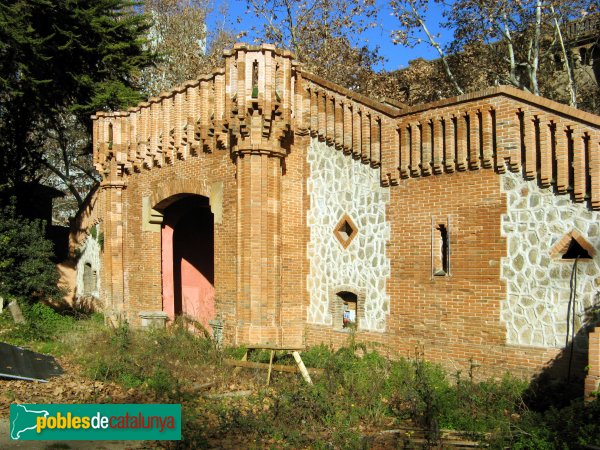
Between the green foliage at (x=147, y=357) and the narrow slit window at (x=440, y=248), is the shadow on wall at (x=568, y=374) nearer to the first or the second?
the narrow slit window at (x=440, y=248)

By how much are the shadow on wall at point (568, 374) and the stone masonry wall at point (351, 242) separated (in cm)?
314

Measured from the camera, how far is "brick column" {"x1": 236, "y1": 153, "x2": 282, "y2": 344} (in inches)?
444

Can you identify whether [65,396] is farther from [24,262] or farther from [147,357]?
[24,262]

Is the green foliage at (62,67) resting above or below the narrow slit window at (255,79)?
above

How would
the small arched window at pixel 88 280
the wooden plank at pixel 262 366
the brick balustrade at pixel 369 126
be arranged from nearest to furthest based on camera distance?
the brick balustrade at pixel 369 126, the wooden plank at pixel 262 366, the small arched window at pixel 88 280

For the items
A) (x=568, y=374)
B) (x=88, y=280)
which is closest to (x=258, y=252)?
(x=568, y=374)

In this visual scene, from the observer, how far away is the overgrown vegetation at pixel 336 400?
6.94 meters

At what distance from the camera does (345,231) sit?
11773 mm

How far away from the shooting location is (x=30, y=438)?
7430 millimetres

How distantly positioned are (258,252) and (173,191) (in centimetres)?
395

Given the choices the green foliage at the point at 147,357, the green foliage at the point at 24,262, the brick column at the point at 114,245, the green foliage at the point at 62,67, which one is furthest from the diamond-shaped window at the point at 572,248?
the green foliage at the point at 62,67

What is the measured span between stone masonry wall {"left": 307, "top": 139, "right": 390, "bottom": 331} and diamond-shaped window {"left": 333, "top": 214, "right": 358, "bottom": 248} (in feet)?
0.23

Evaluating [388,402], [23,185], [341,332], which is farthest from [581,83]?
[23,185]

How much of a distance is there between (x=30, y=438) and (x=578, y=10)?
16.9 m
